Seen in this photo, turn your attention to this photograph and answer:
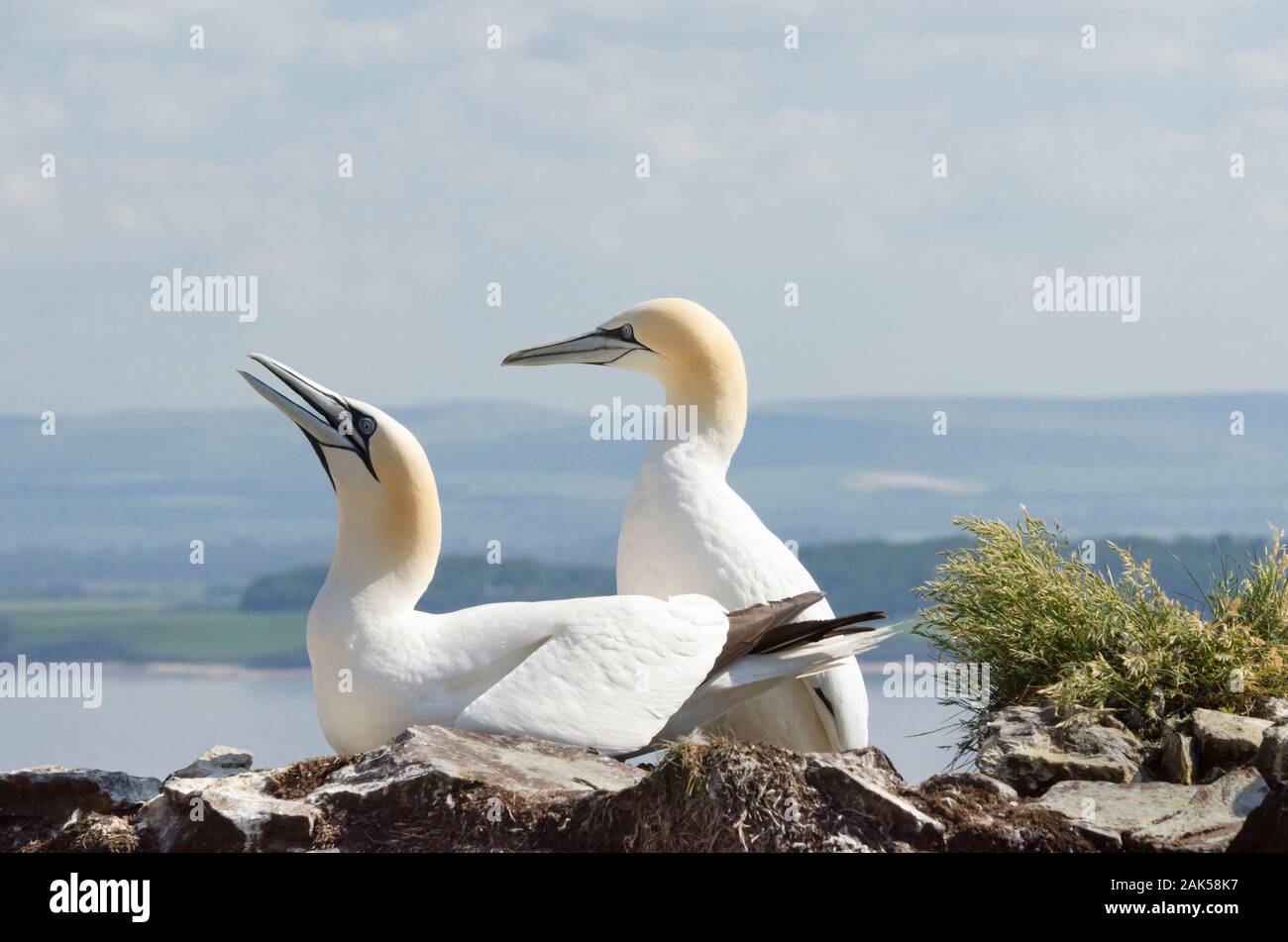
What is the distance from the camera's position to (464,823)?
682 cm

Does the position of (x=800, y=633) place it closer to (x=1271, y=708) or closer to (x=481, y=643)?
(x=481, y=643)

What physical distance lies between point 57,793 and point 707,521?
3.69 metres

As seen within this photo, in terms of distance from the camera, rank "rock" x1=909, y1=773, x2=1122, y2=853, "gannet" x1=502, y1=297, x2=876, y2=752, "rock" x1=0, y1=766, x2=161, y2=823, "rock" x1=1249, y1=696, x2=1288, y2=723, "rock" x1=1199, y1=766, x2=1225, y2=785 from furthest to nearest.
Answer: "gannet" x1=502, y1=297, x2=876, y2=752, "rock" x1=1249, y1=696, x2=1288, y2=723, "rock" x1=0, y1=766, x2=161, y2=823, "rock" x1=1199, y1=766, x2=1225, y2=785, "rock" x1=909, y1=773, x2=1122, y2=853

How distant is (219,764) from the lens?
8688 mm

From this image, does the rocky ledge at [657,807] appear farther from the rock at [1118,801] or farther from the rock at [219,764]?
the rock at [219,764]

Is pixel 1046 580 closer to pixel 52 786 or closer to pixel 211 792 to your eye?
pixel 211 792

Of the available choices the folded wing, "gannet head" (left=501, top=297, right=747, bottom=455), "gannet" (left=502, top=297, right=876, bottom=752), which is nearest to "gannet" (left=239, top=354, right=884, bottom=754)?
the folded wing

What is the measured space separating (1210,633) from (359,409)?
4.79m

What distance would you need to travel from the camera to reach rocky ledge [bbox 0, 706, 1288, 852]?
6.67 metres

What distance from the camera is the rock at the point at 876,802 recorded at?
6.69m

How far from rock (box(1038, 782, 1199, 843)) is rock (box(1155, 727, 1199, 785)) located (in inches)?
9.9

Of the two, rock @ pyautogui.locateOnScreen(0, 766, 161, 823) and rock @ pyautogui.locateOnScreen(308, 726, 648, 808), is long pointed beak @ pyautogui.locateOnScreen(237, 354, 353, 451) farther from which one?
rock @ pyautogui.locateOnScreen(0, 766, 161, 823)
